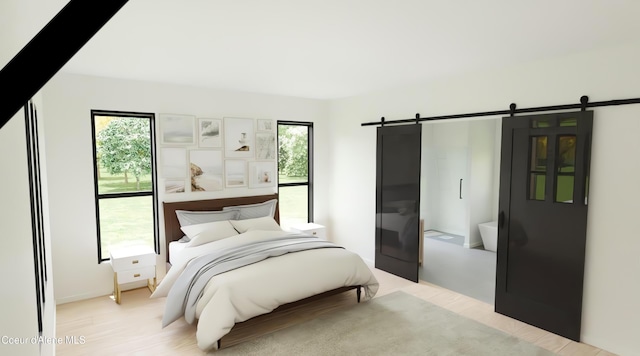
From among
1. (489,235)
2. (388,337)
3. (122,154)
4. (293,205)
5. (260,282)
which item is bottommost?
(388,337)

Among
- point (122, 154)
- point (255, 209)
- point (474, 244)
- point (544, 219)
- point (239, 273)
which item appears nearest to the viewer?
point (239, 273)

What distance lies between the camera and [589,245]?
3.37 meters

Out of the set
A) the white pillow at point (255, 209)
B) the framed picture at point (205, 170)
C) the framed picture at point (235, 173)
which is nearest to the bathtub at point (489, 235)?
the white pillow at point (255, 209)

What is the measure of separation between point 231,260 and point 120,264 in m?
1.44

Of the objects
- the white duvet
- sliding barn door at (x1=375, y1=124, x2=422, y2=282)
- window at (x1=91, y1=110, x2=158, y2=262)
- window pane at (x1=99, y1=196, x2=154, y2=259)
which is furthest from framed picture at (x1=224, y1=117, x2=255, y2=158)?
sliding barn door at (x1=375, y1=124, x2=422, y2=282)

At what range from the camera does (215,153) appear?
17.1 feet

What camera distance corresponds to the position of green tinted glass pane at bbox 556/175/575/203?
343cm

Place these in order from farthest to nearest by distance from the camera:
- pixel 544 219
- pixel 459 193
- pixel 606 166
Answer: pixel 459 193, pixel 544 219, pixel 606 166

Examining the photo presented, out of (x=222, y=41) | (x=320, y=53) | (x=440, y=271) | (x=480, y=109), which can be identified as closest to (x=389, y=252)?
(x=440, y=271)

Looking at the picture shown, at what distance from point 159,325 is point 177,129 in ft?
7.89

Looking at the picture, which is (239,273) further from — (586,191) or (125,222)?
(586,191)

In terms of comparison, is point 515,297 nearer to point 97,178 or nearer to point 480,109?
point 480,109

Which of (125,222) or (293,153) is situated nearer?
(125,222)

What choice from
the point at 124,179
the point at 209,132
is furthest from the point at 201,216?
the point at 209,132
